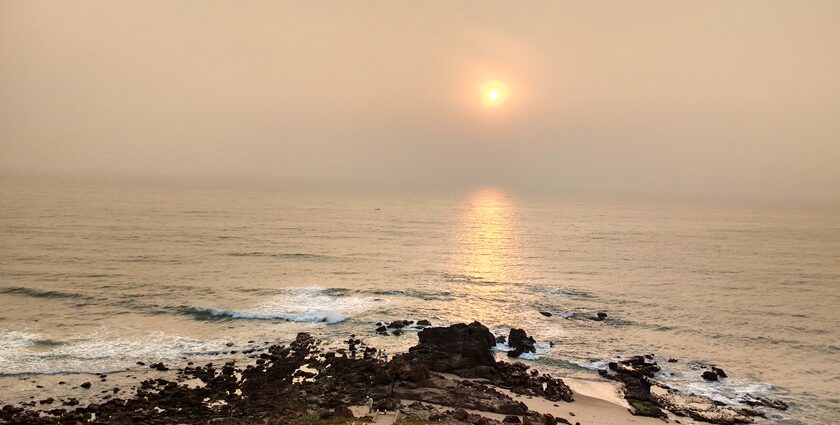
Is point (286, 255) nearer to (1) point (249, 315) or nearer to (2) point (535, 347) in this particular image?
(1) point (249, 315)

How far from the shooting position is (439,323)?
162ft

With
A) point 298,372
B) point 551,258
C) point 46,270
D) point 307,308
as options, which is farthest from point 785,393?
point 46,270

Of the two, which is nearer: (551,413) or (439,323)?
(551,413)

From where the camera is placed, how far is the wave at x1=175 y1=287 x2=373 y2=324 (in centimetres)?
4916

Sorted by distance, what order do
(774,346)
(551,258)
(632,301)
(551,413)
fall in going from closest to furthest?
1. (551,413)
2. (774,346)
3. (632,301)
4. (551,258)

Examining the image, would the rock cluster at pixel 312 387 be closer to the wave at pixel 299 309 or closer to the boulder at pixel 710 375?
the wave at pixel 299 309

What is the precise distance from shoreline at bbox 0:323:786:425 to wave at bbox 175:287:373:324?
9.88m

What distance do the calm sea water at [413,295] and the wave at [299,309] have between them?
31 cm

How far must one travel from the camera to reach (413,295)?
2389 inches

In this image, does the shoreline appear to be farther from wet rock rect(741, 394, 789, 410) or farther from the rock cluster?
wet rock rect(741, 394, 789, 410)

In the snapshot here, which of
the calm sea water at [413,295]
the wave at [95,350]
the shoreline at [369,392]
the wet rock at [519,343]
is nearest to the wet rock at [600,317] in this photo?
the calm sea water at [413,295]

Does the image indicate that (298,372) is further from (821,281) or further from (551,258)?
(821,281)

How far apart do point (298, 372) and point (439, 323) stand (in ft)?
58.5

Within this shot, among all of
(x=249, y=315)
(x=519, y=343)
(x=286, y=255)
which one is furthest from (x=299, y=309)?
(x=286, y=255)
